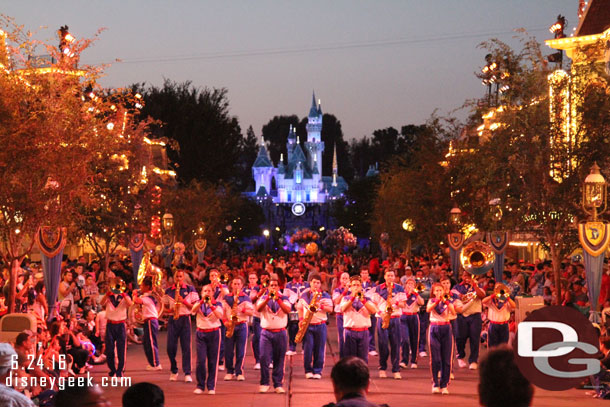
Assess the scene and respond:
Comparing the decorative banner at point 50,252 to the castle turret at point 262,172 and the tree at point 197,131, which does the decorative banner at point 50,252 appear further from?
the castle turret at point 262,172

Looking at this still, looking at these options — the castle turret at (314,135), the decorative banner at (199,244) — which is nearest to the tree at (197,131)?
the decorative banner at (199,244)

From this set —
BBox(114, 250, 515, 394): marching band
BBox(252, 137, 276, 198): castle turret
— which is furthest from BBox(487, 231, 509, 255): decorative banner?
BBox(252, 137, 276, 198): castle turret

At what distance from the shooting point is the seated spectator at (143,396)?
18.9 feet

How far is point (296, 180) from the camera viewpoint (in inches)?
6624

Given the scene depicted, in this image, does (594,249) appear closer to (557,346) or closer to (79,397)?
(557,346)

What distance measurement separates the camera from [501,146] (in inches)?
845

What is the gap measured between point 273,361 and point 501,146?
323 inches

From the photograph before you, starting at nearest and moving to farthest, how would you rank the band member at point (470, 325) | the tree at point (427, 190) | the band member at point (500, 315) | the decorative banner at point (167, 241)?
the band member at point (500, 315) → the band member at point (470, 325) → the tree at point (427, 190) → the decorative banner at point (167, 241)

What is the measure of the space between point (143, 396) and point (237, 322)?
38.3ft

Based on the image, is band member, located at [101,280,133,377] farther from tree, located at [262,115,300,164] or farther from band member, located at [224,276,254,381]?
tree, located at [262,115,300,164]

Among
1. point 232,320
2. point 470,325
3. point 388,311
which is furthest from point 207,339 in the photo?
point 470,325

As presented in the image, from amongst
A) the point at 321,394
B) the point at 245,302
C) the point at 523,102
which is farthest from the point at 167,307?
the point at 523,102

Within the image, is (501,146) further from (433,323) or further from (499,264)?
(433,323)

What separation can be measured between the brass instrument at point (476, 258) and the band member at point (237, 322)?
16.4 feet
